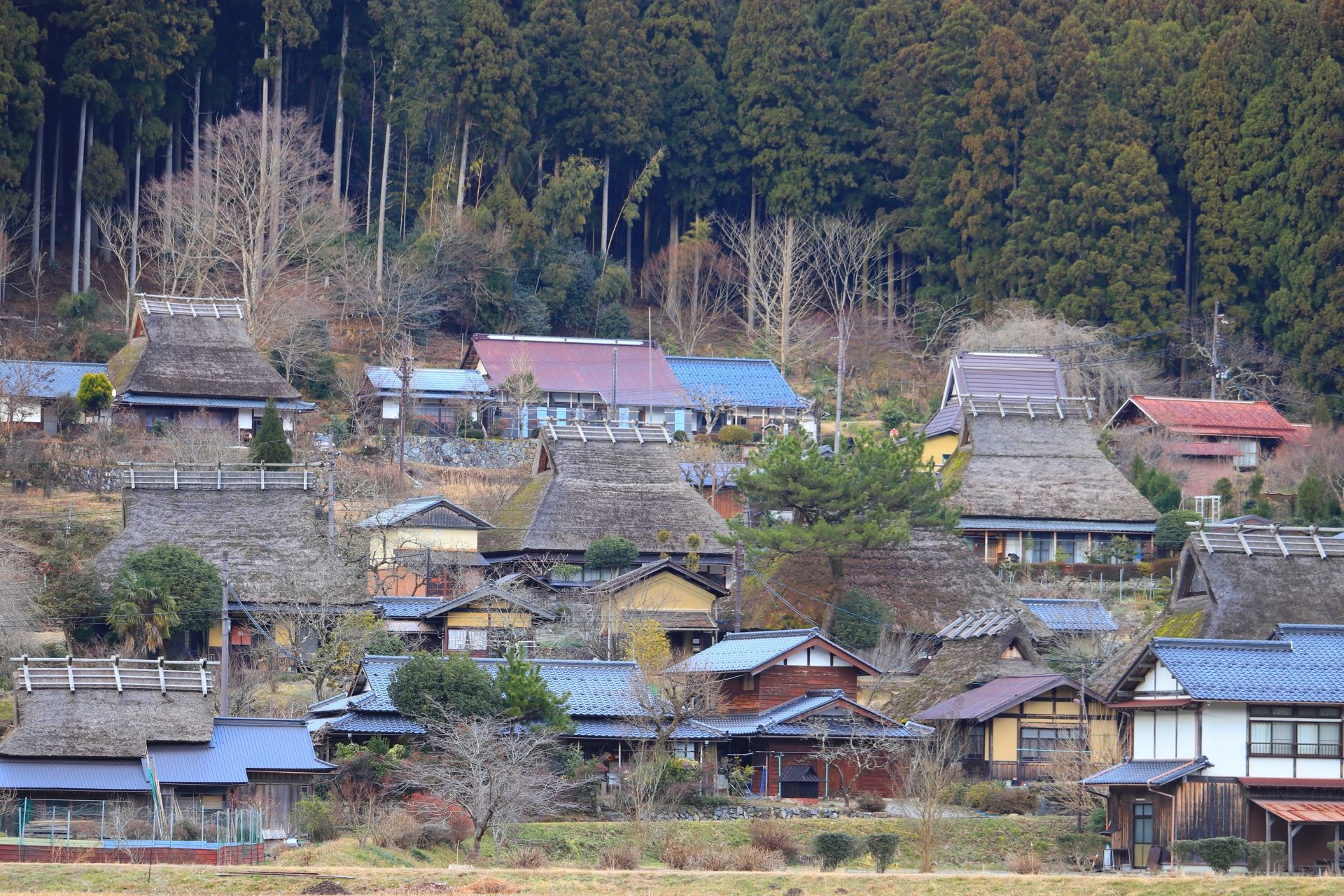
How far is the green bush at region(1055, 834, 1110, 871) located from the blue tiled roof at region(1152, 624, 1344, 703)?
2626mm

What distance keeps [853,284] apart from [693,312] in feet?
18.3

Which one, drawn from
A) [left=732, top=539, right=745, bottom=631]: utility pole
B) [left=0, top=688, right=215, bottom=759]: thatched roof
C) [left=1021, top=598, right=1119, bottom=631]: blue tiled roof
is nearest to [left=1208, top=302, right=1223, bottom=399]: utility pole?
[left=1021, top=598, right=1119, bottom=631]: blue tiled roof

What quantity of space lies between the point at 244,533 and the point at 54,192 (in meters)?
21.3

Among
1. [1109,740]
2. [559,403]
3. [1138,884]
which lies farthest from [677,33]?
[1138,884]

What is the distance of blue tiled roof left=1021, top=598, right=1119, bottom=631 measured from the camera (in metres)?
36.5

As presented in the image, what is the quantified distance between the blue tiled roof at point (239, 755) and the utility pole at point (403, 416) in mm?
17074

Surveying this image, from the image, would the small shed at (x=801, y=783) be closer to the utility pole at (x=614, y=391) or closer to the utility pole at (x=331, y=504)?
the utility pole at (x=331, y=504)

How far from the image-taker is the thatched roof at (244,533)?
121 feet

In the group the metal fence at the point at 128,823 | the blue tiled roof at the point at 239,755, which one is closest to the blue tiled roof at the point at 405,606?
the blue tiled roof at the point at 239,755

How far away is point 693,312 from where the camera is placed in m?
60.9

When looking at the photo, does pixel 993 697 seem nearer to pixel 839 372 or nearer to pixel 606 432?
pixel 606 432

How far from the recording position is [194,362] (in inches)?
1781

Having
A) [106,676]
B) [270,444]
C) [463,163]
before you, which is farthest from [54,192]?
[106,676]

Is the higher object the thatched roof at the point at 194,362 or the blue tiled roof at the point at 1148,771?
the thatched roof at the point at 194,362
